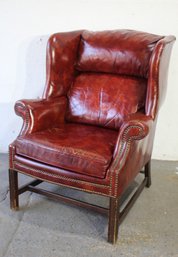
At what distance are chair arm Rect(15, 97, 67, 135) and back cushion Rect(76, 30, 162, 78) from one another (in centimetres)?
39

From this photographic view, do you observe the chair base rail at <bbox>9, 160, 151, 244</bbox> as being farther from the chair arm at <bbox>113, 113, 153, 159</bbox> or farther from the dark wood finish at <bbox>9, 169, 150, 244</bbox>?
the chair arm at <bbox>113, 113, 153, 159</bbox>

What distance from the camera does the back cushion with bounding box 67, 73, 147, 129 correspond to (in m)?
2.06

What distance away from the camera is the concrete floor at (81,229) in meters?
1.56

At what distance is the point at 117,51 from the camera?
2086 millimetres

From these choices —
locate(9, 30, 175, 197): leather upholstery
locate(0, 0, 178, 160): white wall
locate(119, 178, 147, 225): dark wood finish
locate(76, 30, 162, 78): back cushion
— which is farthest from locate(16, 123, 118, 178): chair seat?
locate(0, 0, 178, 160): white wall

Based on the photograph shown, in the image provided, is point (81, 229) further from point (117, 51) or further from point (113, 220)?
point (117, 51)

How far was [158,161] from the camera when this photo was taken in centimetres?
270

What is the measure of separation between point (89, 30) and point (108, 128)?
2.88ft

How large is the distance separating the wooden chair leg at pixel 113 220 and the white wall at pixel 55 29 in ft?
4.05

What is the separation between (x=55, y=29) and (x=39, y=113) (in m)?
0.93

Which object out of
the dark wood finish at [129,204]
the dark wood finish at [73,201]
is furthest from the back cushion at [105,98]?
Answer: the dark wood finish at [73,201]

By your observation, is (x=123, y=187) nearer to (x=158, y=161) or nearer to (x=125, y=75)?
(x=125, y=75)

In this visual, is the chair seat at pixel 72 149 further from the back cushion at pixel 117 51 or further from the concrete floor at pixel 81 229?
the back cushion at pixel 117 51

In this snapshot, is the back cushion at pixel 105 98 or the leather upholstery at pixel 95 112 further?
the back cushion at pixel 105 98
